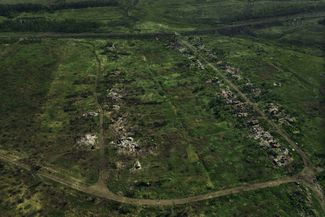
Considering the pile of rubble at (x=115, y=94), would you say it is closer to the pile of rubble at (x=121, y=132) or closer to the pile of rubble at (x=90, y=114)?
the pile of rubble at (x=121, y=132)

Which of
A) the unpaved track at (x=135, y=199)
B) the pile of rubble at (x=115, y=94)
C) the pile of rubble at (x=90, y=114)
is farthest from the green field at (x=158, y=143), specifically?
the pile of rubble at (x=90, y=114)

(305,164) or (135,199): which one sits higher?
(135,199)

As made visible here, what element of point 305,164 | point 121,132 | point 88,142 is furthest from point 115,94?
A: point 305,164

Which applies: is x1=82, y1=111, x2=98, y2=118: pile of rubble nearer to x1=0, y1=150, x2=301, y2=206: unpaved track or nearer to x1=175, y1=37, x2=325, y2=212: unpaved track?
x1=0, y1=150, x2=301, y2=206: unpaved track

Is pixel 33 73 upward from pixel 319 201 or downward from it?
upward

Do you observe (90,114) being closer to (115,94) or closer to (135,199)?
(115,94)

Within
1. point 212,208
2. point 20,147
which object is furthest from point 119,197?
point 20,147

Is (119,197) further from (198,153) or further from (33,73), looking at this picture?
(33,73)

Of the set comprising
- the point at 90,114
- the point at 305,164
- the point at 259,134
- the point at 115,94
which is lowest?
the point at 305,164
